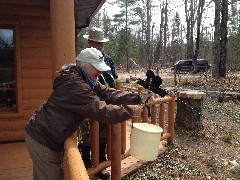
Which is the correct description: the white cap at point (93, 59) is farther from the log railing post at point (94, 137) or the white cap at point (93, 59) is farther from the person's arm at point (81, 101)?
the log railing post at point (94, 137)

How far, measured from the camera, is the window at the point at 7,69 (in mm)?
5801

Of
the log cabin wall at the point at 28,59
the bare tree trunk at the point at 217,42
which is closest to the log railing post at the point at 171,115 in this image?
the log cabin wall at the point at 28,59

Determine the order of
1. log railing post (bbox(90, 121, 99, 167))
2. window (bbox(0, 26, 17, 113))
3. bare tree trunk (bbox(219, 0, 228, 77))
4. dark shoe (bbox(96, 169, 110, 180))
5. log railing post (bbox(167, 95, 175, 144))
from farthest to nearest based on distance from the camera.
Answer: bare tree trunk (bbox(219, 0, 228, 77)), window (bbox(0, 26, 17, 113)), log railing post (bbox(167, 95, 175, 144)), dark shoe (bbox(96, 169, 110, 180)), log railing post (bbox(90, 121, 99, 167))

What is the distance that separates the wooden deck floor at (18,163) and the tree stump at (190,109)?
1.48m

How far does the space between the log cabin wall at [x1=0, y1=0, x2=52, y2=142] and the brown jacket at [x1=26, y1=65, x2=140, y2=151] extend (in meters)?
3.44

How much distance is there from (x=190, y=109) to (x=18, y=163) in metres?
3.94

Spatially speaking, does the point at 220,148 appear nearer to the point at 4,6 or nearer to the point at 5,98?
the point at 5,98

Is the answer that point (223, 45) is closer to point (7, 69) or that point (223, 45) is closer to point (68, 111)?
point (7, 69)

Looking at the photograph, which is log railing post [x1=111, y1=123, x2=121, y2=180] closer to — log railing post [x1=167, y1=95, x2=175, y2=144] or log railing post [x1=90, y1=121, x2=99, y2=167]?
log railing post [x1=90, y1=121, x2=99, y2=167]

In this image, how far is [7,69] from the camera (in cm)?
584

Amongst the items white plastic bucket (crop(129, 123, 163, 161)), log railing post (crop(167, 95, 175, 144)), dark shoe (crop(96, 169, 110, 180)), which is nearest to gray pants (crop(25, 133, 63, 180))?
white plastic bucket (crop(129, 123, 163, 161))

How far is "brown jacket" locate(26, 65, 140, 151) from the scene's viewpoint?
234 cm

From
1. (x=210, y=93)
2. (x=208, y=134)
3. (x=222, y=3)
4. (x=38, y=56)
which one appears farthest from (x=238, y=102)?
(x=222, y=3)

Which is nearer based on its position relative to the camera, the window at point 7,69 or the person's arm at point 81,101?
the person's arm at point 81,101
